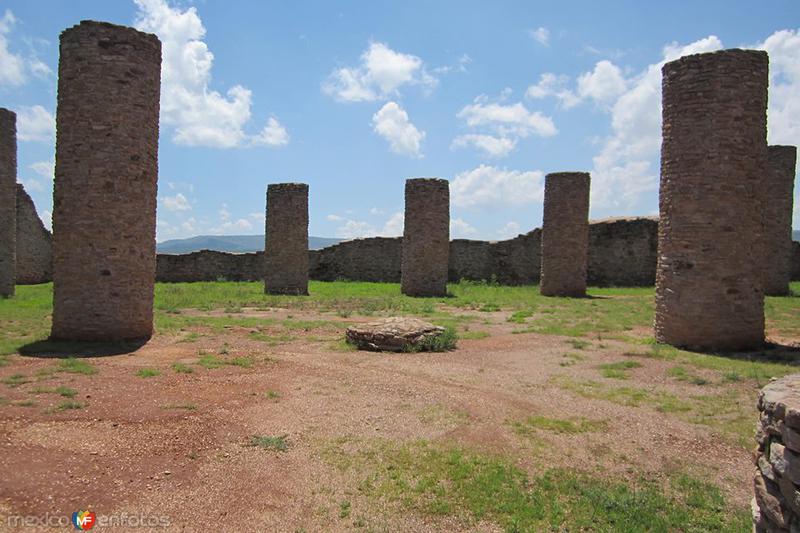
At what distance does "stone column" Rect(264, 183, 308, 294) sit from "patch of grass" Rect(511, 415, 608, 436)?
54.7 feet

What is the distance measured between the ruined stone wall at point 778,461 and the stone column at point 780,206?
20.8 metres

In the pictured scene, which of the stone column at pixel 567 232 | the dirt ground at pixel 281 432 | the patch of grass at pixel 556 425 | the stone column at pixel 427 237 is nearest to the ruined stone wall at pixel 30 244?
the stone column at pixel 427 237

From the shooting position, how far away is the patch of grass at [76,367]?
7945 millimetres

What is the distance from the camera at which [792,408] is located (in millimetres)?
3160

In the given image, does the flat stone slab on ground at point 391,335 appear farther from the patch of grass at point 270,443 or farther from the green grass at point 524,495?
the green grass at point 524,495

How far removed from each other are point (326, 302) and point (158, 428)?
43.5ft

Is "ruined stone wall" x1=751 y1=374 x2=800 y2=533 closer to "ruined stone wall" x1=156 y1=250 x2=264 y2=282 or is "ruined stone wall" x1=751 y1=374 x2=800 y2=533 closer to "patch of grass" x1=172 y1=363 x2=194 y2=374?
"patch of grass" x1=172 y1=363 x2=194 y2=374

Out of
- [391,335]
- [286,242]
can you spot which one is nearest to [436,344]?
[391,335]

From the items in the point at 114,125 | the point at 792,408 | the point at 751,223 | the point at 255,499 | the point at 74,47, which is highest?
the point at 74,47

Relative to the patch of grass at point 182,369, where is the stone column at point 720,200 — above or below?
above

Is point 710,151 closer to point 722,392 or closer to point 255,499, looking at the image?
point 722,392

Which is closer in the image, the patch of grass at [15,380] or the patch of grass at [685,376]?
the patch of grass at [15,380]

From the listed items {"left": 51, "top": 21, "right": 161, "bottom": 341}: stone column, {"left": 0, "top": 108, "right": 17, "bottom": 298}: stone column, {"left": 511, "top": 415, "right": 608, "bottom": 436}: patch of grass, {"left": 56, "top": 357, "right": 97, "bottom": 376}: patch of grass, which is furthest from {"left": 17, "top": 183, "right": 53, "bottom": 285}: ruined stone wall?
{"left": 511, "top": 415, "right": 608, "bottom": 436}: patch of grass

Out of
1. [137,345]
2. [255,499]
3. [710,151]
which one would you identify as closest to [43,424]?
[255,499]
